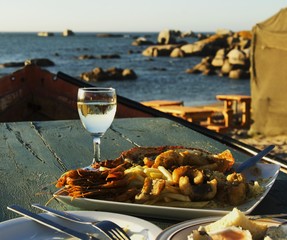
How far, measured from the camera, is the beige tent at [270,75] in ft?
38.9

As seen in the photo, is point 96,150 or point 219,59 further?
point 219,59

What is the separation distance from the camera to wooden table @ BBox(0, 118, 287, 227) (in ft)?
5.47

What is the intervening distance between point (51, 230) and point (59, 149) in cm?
123

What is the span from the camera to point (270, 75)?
1224cm

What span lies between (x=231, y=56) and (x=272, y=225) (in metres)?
44.8

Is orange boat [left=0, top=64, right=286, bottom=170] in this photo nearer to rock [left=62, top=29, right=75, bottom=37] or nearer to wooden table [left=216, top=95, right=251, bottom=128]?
wooden table [left=216, top=95, right=251, bottom=128]

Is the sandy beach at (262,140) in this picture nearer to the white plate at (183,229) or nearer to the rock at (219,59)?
the white plate at (183,229)

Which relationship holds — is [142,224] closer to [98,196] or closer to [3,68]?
[98,196]

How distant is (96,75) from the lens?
136 ft

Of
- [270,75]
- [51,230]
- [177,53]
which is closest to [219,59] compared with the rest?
[177,53]

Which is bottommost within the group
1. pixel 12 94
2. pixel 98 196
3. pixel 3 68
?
pixel 3 68

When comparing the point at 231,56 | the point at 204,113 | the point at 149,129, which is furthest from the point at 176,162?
the point at 231,56

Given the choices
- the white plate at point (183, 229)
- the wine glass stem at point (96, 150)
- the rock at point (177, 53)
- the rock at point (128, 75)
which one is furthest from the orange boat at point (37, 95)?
the rock at point (177, 53)

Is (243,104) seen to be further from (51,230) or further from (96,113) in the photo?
(51,230)
